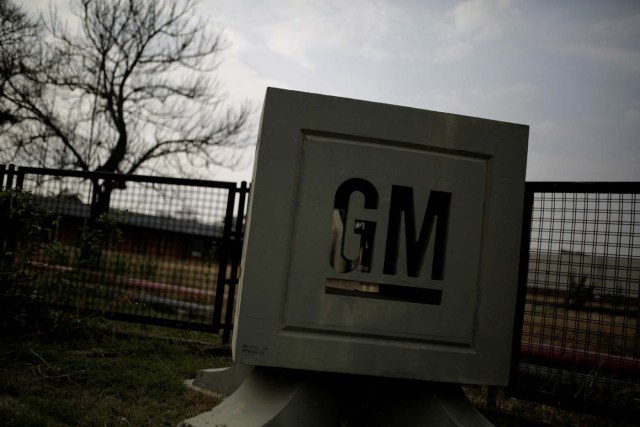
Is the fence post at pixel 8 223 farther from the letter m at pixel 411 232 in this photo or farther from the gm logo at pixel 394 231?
the letter m at pixel 411 232

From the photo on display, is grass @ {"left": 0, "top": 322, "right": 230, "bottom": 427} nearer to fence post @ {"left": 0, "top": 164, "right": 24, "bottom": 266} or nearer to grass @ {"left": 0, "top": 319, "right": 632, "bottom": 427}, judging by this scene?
grass @ {"left": 0, "top": 319, "right": 632, "bottom": 427}

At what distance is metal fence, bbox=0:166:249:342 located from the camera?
14.4 feet

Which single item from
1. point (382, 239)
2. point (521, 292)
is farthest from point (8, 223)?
point (521, 292)

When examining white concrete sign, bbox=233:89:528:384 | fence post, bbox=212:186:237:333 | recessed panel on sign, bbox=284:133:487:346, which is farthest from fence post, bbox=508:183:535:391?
fence post, bbox=212:186:237:333

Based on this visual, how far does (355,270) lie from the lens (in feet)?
7.28

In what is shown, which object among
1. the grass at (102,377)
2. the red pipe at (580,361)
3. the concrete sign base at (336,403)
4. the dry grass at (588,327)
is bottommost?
the grass at (102,377)

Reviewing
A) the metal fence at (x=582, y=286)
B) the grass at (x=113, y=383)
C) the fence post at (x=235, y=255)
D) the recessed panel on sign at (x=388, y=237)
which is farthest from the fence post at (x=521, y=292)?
the fence post at (x=235, y=255)

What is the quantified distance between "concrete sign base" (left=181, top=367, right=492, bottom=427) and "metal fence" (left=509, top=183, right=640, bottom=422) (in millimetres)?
1021

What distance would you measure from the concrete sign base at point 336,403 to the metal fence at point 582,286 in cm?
102

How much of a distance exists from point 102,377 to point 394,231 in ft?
7.29

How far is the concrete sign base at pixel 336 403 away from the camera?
2.12 metres

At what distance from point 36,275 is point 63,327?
56 centimetres

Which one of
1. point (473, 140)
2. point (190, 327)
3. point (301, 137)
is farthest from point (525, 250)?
point (190, 327)

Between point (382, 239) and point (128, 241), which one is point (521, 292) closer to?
point (382, 239)
